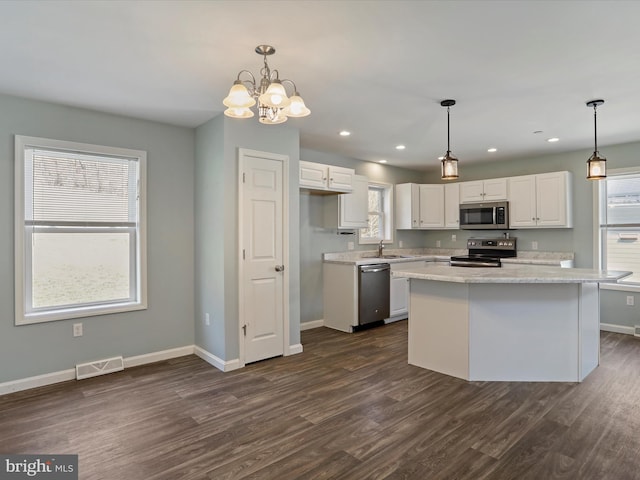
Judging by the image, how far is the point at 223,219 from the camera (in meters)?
3.64

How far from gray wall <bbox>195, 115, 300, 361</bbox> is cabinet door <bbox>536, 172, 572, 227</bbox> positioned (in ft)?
11.6

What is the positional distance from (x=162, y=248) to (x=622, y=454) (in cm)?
402

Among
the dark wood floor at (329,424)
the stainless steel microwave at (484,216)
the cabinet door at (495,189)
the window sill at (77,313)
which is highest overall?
the cabinet door at (495,189)

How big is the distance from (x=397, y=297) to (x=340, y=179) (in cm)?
196

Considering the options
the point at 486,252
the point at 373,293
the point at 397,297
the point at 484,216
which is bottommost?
the point at 397,297

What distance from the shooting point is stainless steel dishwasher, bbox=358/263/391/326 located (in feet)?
16.5

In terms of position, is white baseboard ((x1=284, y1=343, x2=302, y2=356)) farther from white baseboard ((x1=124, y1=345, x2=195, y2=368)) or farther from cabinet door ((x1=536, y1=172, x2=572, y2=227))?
cabinet door ((x1=536, y1=172, x2=572, y2=227))

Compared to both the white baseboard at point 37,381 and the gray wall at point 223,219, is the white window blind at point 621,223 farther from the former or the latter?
the white baseboard at point 37,381

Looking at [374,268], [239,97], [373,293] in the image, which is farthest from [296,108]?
[373,293]

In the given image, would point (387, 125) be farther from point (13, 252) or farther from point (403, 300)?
point (13, 252)

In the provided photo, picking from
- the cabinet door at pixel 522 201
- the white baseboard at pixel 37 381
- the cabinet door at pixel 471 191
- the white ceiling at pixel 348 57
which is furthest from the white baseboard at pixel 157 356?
the cabinet door at pixel 522 201

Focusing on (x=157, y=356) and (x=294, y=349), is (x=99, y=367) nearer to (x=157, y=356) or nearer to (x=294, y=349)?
(x=157, y=356)

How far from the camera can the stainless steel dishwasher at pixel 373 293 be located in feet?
16.5

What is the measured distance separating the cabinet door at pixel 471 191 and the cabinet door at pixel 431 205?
14.6 inches
